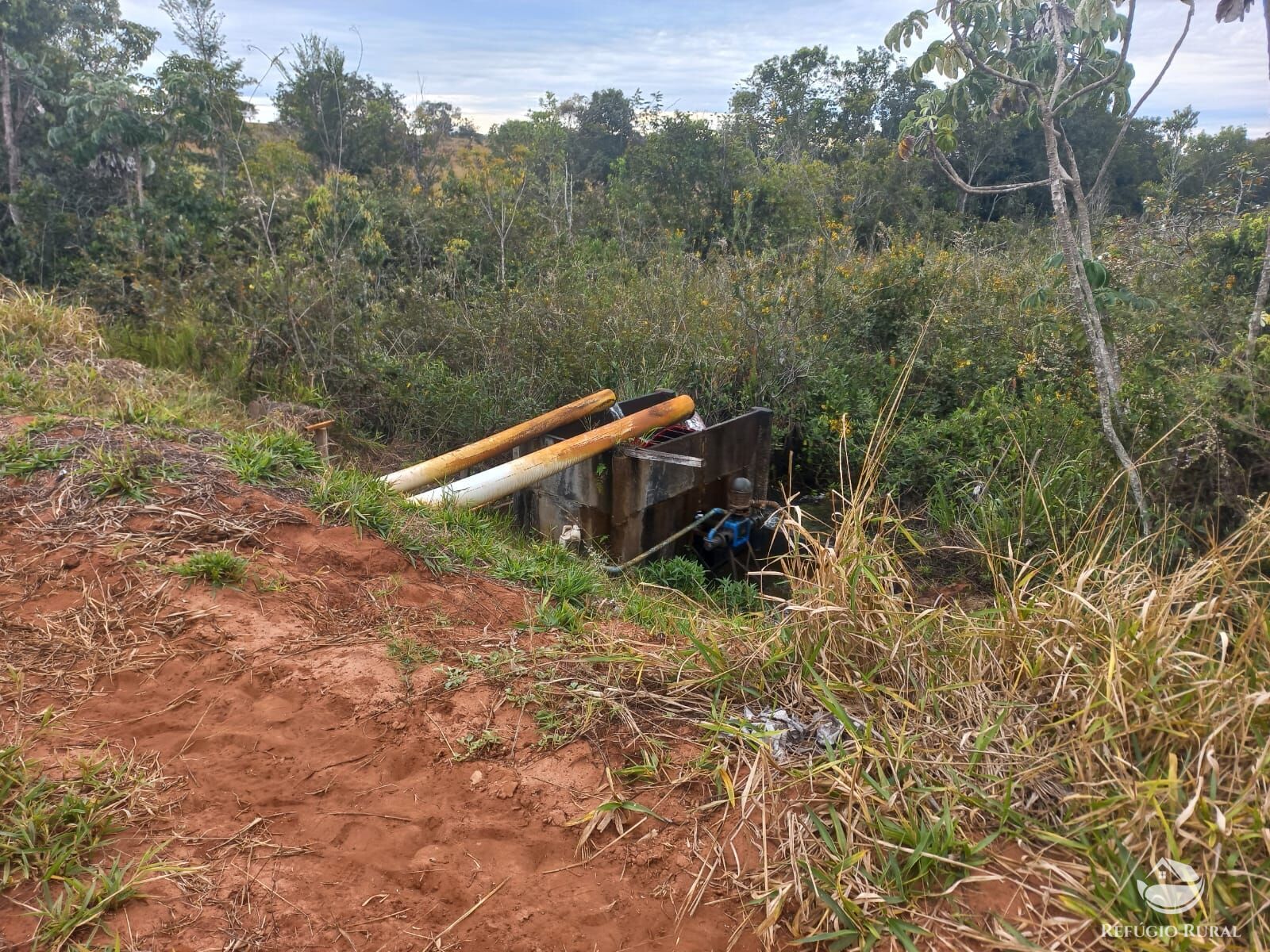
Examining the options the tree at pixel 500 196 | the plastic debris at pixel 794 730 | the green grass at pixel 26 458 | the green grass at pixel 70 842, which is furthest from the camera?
the tree at pixel 500 196

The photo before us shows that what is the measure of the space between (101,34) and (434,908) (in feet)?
37.8

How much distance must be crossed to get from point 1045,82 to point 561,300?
13.0 feet

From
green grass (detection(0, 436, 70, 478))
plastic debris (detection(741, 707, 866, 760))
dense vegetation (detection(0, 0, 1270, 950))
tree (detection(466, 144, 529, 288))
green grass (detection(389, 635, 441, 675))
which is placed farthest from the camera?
tree (detection(466, 144, 529, 288))

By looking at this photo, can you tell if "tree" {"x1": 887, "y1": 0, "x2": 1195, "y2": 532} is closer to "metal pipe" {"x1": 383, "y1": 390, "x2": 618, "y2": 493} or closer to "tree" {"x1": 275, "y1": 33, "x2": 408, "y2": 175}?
"metal pipe" {"x1": 383, "y1": 390, "x2": 618, "y2": 493}

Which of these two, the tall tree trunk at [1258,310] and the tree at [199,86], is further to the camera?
the tree at [199,86]

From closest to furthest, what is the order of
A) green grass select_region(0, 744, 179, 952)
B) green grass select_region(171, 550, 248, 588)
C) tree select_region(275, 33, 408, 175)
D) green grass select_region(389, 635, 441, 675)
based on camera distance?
green grass select_region(0, 744, 179, 952), green grass select_region(389, 635, 441, 675), green grass select_region(171, 550, 248, 588), tree select_region(275, 33, 408, 175)

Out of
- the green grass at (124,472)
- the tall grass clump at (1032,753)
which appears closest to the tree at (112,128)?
the green grass at (124,472)

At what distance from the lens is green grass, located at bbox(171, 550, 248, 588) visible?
8.98ft

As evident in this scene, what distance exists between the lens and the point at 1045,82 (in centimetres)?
454

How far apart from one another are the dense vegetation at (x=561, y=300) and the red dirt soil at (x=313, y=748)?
3367 millimetres

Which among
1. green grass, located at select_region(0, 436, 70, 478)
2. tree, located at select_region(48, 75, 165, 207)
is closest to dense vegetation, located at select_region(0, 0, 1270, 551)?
tree, located at select_region(48, 75, 165, 207)

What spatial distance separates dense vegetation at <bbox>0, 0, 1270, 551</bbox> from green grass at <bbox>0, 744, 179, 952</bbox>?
13.8 ft

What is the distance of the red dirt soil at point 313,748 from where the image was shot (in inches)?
63.0

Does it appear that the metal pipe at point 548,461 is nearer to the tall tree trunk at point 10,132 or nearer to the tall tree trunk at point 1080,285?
the tall tree trunk at point 1080,285
